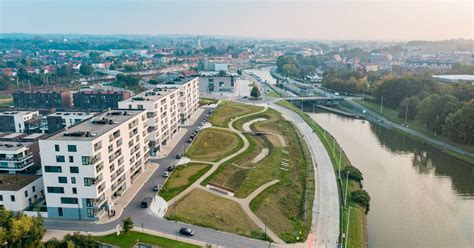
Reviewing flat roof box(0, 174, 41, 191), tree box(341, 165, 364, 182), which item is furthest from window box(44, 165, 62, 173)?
tree box(341, 165, 364, 182)

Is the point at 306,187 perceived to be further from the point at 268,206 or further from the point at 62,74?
the point at 62,74

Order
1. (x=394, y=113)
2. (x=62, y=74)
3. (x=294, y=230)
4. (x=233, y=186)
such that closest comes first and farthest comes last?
1. (x=294, y=230)
2. (x=233, y=186)
3. (x=394, y=113)
4. (x=62, y=74)

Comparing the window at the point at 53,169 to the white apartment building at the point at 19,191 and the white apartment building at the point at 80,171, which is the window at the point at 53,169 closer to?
the white apartment building at the point at 80,171

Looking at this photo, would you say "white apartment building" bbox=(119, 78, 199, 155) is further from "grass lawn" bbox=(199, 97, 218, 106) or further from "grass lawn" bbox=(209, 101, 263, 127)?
"grass lawn" bbox=(199, 97, 218, 106)

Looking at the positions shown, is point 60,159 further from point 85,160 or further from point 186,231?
point 186,231

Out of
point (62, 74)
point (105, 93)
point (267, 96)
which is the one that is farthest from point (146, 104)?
point (62, 74)

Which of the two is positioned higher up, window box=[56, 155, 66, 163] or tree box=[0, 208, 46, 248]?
window box=[56, 155, 66, 163]

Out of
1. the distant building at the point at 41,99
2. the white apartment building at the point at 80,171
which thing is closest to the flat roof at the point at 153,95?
the white apartment building at the point at 80,171
